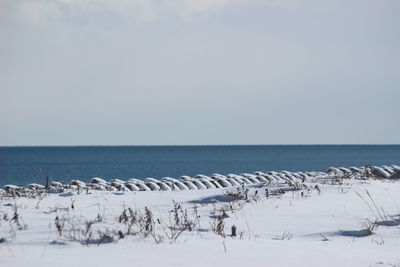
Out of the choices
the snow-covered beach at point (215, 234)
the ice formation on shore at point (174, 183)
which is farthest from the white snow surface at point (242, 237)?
the ice formation on shore at point (174, 183)

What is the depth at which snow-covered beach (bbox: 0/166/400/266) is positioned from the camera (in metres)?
4.48

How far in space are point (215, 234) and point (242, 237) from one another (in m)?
0.27

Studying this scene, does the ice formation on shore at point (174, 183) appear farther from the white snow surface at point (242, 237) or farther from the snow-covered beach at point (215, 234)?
the snow-covered beach at point (215, 234)

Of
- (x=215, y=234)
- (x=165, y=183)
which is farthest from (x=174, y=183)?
(x=215, y=234)

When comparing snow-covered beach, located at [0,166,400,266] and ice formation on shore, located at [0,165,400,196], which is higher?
ice formation on shore, located at [0,165,400,196]

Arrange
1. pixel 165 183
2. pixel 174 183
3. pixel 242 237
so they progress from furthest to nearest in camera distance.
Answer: pixel 165 183
pixel 174 183
pixel 242 237

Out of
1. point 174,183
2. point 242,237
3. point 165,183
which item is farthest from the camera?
point 165,183

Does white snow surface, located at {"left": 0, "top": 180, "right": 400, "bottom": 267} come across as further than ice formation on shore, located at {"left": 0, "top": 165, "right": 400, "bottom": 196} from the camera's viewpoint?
No

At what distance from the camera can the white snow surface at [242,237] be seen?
4.43 metres

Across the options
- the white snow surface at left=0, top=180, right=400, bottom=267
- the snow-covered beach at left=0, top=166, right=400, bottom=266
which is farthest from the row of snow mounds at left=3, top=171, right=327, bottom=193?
the snow-covered beach at left=0, top=166, right=400, bottom=266

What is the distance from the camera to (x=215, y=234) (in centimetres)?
573

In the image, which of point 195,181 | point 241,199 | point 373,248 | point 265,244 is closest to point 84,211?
point 241,199

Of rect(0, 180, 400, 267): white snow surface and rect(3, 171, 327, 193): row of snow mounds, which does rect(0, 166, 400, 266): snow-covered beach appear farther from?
rect(3, 171, 327, 193): row of snow mounds

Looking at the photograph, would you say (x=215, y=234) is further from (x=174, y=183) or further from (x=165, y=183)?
(x=165, y=183)
